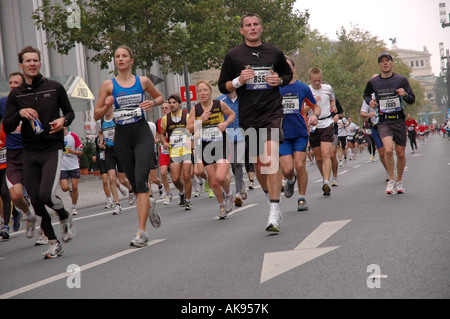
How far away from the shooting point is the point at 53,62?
30109 millimetres

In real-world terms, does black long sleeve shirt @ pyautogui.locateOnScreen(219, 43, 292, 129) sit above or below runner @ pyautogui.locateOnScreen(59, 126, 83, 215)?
above

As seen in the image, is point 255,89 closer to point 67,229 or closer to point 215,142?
point 67,229

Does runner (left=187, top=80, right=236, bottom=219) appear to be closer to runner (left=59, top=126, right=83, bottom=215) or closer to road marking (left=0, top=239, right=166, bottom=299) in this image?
road marking (left=0, top=239, right=166, bottom=299)

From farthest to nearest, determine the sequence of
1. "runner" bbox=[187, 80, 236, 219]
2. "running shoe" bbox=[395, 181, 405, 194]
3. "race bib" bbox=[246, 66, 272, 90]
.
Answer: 1. "running shoe" bbox=[395, 181, 405, 194]
2. "runner" bbox=[187, 80, 236, 219]
3. "race bib" bbox=[246, 66, 272, 90]

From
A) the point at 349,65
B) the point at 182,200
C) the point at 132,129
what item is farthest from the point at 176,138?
the point at 349,65

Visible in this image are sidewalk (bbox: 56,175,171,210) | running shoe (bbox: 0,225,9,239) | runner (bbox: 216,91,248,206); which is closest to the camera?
running shoe (bbox: 0,225,9,239)

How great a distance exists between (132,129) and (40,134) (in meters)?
0.94

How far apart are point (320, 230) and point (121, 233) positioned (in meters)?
3.09

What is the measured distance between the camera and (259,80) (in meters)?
7.18

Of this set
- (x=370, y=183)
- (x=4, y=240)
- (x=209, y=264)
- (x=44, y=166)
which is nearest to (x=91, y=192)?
(x=370, y=183)

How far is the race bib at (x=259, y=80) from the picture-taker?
717 cm

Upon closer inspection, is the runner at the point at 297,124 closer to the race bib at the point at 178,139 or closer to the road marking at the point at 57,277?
the road marking at the point at 57,277

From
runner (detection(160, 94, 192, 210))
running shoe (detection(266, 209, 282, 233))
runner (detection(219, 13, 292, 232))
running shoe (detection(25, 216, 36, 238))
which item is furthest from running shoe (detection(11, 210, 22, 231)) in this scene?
running shoe (detection(266, 209, 282, 233))

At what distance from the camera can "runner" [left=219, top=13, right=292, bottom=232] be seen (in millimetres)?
7176
